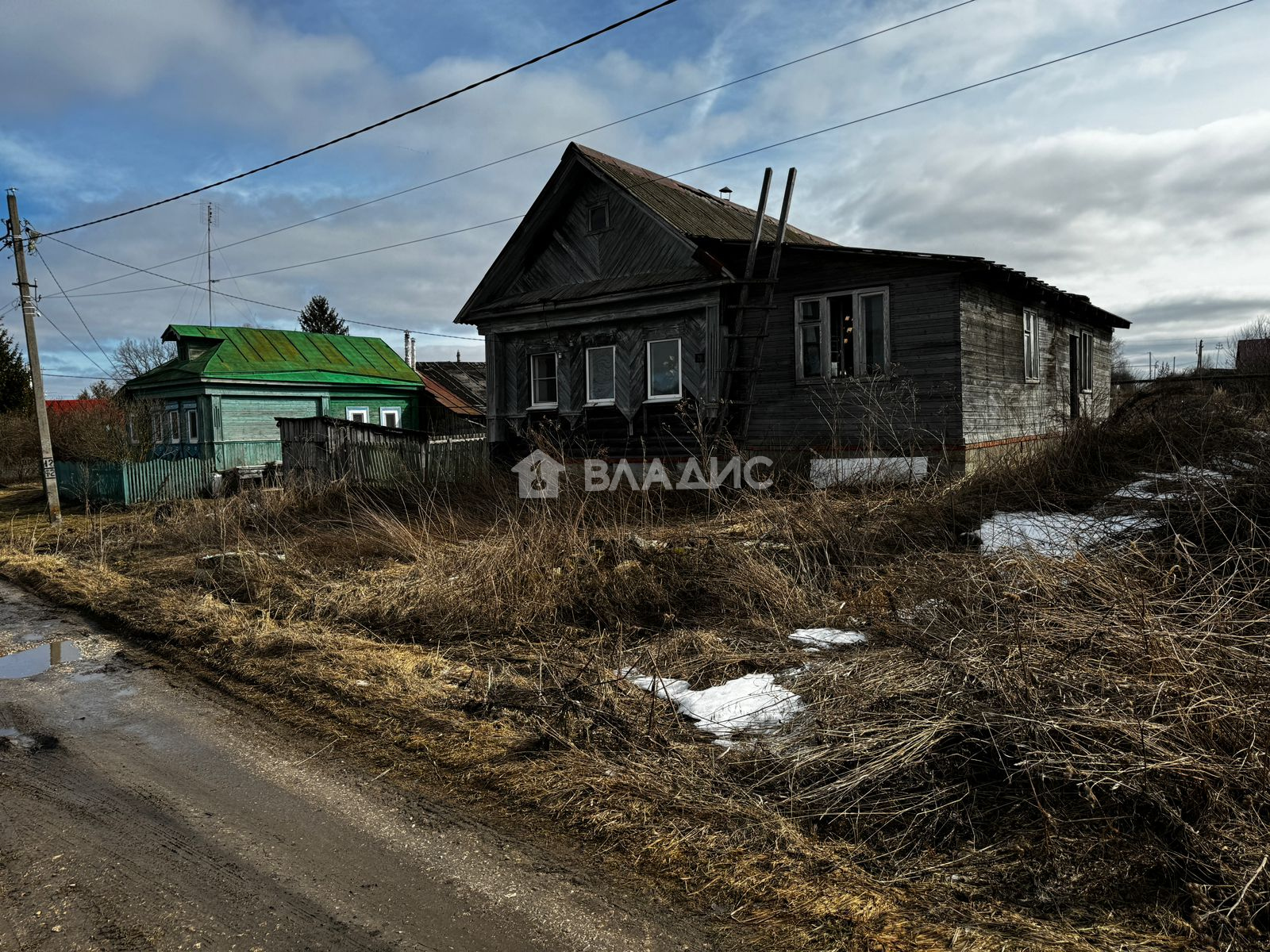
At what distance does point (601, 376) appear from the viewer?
642 inches

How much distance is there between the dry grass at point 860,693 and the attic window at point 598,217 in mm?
9047

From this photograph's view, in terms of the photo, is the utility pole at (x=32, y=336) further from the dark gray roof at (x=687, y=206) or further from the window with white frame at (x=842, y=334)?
the window with white frame at (x=842, y=334)

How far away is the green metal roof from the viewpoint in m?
24.3

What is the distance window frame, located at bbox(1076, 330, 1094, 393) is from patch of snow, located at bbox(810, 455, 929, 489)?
9898mm

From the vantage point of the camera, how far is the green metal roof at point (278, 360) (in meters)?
24.3

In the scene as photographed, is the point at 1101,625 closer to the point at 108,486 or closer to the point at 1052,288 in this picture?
the point at 1052,288

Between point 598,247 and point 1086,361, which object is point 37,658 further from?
point 1086,361

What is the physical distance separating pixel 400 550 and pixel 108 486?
44.2 feet

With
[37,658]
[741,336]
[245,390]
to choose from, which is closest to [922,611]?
[37,658]

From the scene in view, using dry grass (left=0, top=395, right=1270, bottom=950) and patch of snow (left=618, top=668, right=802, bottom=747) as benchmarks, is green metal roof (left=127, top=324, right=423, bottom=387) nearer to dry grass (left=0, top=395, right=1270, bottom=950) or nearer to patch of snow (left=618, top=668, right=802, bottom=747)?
dry grass (left=0, top=395, right=1270, bottom=950)

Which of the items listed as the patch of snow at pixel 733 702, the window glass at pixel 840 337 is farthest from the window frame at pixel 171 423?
the patch of snow at pixel 733 702

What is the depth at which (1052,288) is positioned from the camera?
14.6 meters

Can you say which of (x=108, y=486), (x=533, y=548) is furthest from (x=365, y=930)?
(x=108, y=486)

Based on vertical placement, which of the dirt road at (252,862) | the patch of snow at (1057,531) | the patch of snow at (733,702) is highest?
the patch of snow at (1057,531)
